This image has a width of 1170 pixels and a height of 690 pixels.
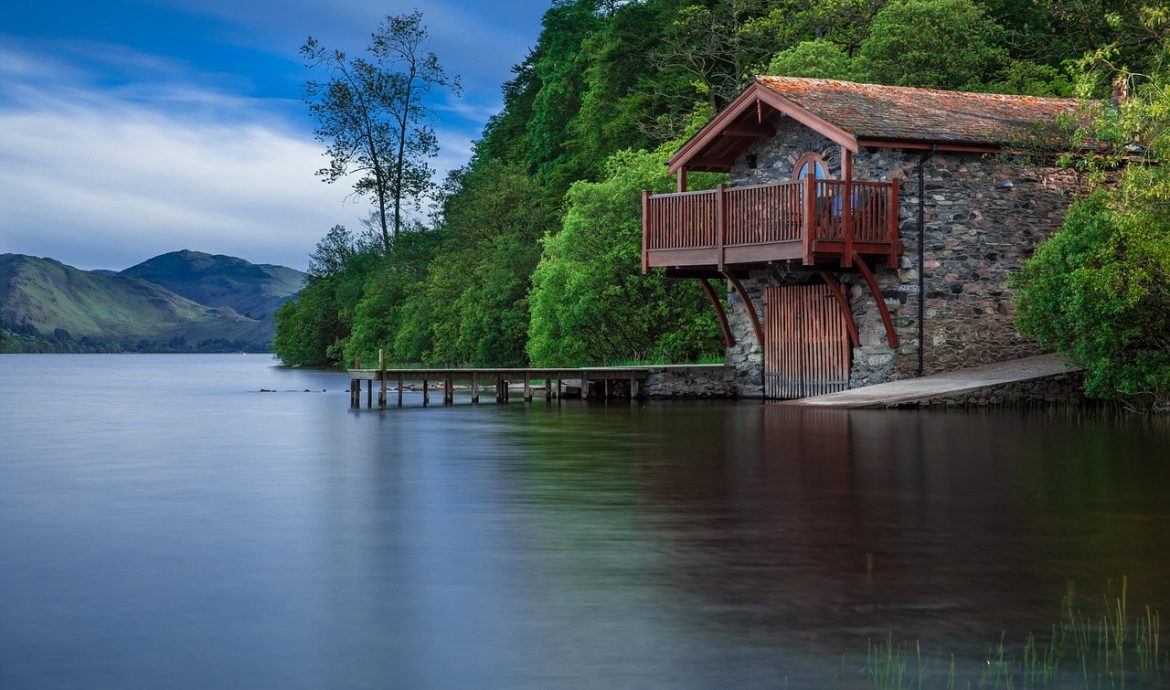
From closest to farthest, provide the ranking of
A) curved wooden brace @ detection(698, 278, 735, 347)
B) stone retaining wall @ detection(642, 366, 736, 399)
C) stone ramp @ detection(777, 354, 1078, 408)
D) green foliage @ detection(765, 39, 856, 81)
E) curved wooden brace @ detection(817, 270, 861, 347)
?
stone ramp @ detection(777, 354, 1078, 408), curved wooden brace @ detection(817, 270, 861, 347), curved wooden brace @ detection(698, 278, 735, 347), stone retaining wall @ detection(642, 366, 736, 399), green foliage @ detection(765, 39, 856, 81)

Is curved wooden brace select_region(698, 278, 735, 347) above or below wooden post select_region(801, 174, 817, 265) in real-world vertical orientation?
below

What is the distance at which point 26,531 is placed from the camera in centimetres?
1088

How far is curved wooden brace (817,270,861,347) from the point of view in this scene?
2783 cm

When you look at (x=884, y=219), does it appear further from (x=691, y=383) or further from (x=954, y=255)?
(x=691, y=383)

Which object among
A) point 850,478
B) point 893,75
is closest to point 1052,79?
point 893,75

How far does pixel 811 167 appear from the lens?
28906 mm

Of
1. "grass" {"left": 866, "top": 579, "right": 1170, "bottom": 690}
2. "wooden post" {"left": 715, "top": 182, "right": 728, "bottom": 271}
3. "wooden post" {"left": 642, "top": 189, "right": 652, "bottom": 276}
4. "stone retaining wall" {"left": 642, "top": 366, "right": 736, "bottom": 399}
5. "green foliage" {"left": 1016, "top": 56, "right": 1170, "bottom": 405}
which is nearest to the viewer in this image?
"grass" {"left": 866, "top": 579, "right": 1170, "bottom": 690}

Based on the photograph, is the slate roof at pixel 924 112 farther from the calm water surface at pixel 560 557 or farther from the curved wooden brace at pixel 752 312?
the calm water surface at pixel 560 557

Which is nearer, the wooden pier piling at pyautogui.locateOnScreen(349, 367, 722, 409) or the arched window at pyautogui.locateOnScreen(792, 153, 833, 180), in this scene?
the arched window at pyautogui.locateOnScreen(792, 153, 833, 180)

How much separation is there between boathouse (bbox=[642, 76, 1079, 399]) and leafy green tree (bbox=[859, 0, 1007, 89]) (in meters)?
8.03

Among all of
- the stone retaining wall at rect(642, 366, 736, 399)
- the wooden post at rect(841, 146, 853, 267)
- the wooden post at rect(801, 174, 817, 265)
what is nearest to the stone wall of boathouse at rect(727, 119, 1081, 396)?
the wooden post at rect(841, 146, 853, 267)

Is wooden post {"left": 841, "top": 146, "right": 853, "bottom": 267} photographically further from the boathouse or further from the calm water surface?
the calm water surface

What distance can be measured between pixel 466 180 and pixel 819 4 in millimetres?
20628

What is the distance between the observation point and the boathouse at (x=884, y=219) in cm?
2686
